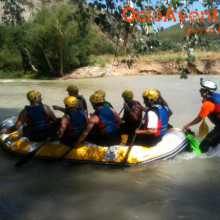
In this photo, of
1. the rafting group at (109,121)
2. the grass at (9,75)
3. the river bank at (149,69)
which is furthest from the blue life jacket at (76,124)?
the grass at (9,75)

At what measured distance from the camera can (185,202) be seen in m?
3.43

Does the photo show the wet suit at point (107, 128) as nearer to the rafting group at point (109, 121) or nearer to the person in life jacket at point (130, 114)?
the rafting group at point (109, 121)

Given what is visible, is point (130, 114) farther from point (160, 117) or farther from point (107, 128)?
point (160, 117)

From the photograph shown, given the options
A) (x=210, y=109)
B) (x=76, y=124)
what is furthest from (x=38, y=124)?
(x=210, y=109)

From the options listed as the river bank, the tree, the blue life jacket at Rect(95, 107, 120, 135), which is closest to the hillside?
the blue life jacket at Rect(95, 107, 120, 135)

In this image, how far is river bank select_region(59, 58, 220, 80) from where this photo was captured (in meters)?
22.5

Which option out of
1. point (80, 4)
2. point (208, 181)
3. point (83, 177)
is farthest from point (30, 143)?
point (208, 181)

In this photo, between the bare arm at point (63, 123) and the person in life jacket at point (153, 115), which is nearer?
the person in life jacket at point (153, 115)

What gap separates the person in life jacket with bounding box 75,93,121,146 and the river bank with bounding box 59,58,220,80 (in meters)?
18.5

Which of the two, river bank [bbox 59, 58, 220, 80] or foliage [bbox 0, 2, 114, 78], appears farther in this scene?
foliage [bbox 0, 2, 114, 78]

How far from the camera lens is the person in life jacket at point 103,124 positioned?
4.14 metres

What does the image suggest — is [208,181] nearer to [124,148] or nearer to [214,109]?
[214,109]

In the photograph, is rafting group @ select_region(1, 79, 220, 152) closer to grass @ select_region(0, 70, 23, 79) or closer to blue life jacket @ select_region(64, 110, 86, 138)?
blue life jacket @ select_region(64, 110, 86, 138)

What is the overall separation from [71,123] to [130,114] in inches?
40.0
